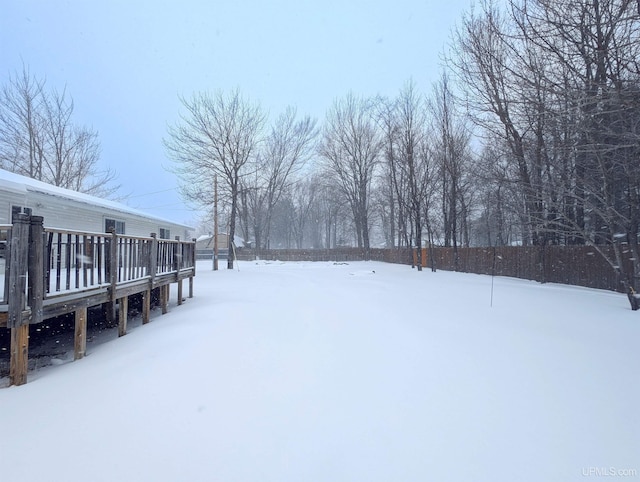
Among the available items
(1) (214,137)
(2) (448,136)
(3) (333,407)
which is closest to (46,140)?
(1) (214,137)

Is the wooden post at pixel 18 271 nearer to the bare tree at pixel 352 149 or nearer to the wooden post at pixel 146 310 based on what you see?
the wooden post at pixel 146 310

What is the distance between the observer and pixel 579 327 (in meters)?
5.18

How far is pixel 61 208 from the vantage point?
1098 cm

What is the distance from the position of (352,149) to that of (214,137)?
49.0 feet

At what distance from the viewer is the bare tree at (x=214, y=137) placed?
2123 cm

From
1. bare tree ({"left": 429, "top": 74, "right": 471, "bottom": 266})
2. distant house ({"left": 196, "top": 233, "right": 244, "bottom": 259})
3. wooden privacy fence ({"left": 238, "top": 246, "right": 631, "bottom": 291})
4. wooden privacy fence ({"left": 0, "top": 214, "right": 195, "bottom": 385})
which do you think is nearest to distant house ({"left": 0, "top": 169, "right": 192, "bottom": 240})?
wooden privacy fence ({"left": 0, "top": 214, "right": 195, "bottom": 385})

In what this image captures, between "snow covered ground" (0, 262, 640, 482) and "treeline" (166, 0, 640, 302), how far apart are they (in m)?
3.58

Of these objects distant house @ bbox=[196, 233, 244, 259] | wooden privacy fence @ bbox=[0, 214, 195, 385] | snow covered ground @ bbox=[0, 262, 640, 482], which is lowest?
snow covered ground @ bbox=[0, 262, 640, 482]

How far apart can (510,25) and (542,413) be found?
7977 mm

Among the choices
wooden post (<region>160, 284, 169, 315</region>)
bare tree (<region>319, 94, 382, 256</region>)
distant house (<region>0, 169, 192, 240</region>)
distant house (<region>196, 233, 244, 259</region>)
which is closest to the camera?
wooden post (<region>160, 284, 169, 315</region>)

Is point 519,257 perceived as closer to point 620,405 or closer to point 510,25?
point 510,25

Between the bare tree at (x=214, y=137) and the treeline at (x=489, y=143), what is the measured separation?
0.07m

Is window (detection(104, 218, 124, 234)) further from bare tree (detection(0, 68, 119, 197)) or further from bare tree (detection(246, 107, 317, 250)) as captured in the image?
bare tree (detection(246, 107, 317, 250))

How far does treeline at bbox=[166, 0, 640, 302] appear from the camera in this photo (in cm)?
563
